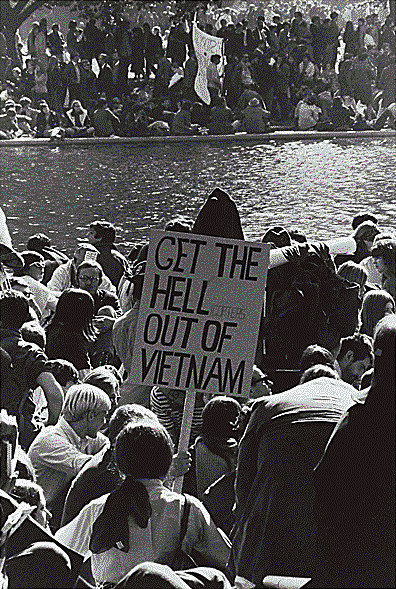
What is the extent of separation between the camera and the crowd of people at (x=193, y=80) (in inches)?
855

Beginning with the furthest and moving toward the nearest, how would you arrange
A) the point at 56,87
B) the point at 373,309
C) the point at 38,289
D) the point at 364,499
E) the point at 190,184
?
the point at 56,87
the point at 190,184
the point at 38,289
the point at 373,309
the point at 364,499

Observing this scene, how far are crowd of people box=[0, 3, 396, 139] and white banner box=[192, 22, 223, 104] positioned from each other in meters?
0.09

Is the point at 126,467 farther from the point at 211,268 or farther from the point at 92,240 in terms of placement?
the point at 92,240

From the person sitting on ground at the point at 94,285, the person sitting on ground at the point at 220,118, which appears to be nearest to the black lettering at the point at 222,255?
the person sitting on ground at the point at 94,285

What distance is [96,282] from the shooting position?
23.3ft

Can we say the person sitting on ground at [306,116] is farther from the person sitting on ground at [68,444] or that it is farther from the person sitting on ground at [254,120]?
Result: the person sitting on ground at [68,444]

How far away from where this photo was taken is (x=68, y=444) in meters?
4.80

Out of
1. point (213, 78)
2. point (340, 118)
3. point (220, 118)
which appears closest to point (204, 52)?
point (213, 78)

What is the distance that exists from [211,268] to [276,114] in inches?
733

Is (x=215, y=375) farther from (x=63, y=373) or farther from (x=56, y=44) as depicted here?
(x=56, y=44)

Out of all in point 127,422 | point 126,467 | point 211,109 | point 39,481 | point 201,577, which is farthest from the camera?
point 211,109

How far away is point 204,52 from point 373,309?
54.1 feet

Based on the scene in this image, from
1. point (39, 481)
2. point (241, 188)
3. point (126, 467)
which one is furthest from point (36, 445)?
point (241, 188)

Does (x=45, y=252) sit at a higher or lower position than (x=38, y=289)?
lower
